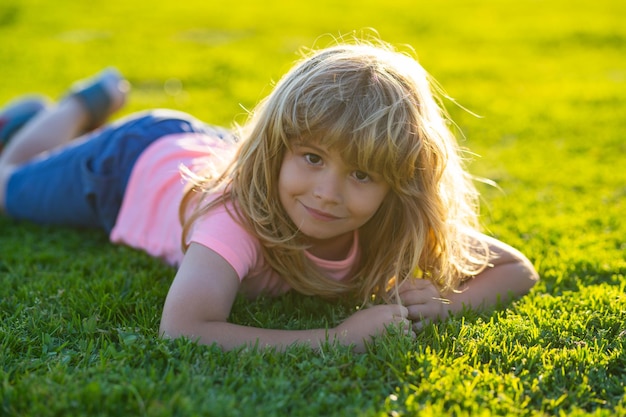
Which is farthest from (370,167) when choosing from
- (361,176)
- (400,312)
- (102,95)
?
(102,95)

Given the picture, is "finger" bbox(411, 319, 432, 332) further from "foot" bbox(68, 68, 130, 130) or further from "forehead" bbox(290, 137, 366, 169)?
"foot" bbox(68, 68, 130, 130)

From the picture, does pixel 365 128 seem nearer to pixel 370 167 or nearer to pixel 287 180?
pixel 370 167

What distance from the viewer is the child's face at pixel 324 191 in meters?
2.79

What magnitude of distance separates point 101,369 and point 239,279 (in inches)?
28.2

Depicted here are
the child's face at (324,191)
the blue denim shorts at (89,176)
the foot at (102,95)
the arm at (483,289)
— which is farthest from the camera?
the foot at (102,95)

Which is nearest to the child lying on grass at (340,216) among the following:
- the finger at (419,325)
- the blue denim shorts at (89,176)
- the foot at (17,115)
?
the finger at (419,325)

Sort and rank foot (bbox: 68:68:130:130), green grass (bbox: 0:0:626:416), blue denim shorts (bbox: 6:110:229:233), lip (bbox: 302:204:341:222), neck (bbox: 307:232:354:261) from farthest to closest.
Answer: foot (bbox: 68:68:130:130)
blue denim shorts (bbox: 6:110:229:233)
neck (bbox: 307:232:354:261)
lip (bbox: 302:204:341:222)
green grass (bbox: 0:0:626:416)

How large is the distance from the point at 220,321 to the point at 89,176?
6.09 feet

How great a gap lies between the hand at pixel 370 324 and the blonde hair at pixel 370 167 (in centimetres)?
24

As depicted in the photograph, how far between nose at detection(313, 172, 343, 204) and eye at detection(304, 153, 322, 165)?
0.08 m

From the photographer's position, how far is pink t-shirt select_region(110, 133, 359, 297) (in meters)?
3.13

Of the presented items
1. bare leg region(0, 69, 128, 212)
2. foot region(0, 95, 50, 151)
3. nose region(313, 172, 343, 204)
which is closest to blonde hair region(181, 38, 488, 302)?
nose region(313, 172, 343, 204)

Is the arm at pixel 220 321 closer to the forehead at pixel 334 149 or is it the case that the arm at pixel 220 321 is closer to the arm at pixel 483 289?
the arm at pixel 483 289

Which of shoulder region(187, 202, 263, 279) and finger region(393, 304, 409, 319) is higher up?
shoulder region(187, 202, 263, 279)
